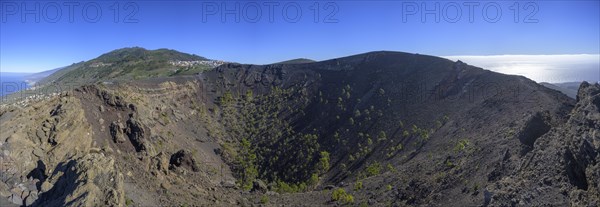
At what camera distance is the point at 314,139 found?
64.0 m

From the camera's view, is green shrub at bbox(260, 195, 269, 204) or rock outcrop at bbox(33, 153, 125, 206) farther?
green shrub at bbox(260, 195, 269, 204)

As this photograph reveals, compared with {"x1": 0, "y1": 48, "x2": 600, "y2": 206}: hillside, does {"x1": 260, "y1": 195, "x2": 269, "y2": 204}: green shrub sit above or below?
below

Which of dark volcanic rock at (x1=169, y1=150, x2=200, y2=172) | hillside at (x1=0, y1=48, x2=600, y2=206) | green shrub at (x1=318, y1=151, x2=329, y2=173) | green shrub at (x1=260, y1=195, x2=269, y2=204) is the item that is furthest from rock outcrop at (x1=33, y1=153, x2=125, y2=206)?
green shrub at (x1=318, y1=151, x2=329, y2=173)

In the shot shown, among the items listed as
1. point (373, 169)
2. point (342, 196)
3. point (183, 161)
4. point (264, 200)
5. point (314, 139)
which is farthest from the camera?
point (314, 139)

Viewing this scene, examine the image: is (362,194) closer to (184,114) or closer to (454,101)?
(454,101)

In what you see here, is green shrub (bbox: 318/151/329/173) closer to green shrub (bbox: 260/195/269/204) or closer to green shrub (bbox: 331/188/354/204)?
green shrub (bbox: 331/188/354/204)

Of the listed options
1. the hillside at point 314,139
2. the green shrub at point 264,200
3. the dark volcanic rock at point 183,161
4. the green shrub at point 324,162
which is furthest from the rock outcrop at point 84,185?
the green shrub at point 324,162

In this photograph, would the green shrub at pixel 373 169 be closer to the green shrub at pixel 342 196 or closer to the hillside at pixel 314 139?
the hillside at pixel 314 139

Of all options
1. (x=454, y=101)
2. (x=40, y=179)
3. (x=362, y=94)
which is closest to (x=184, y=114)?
(x=362, y=94)

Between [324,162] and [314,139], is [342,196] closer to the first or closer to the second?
[324,162]

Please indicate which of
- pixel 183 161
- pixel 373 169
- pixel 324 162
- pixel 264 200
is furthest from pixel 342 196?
pixel 324 162

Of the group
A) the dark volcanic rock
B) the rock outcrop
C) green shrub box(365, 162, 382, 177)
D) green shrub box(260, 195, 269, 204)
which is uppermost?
the rock outcrop

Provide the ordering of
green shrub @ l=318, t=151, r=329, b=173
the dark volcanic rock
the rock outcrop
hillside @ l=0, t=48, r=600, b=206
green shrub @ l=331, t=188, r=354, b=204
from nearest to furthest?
the rock outcrop < hillside @ l=0, t=48, r=600, b=206 < green shrub @ l=331, t=188, r=354, b=204 < the dark volcanic rock < green shrub @ l=318, t=151, r=329, b=173

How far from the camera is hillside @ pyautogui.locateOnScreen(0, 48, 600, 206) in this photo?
2391cm
